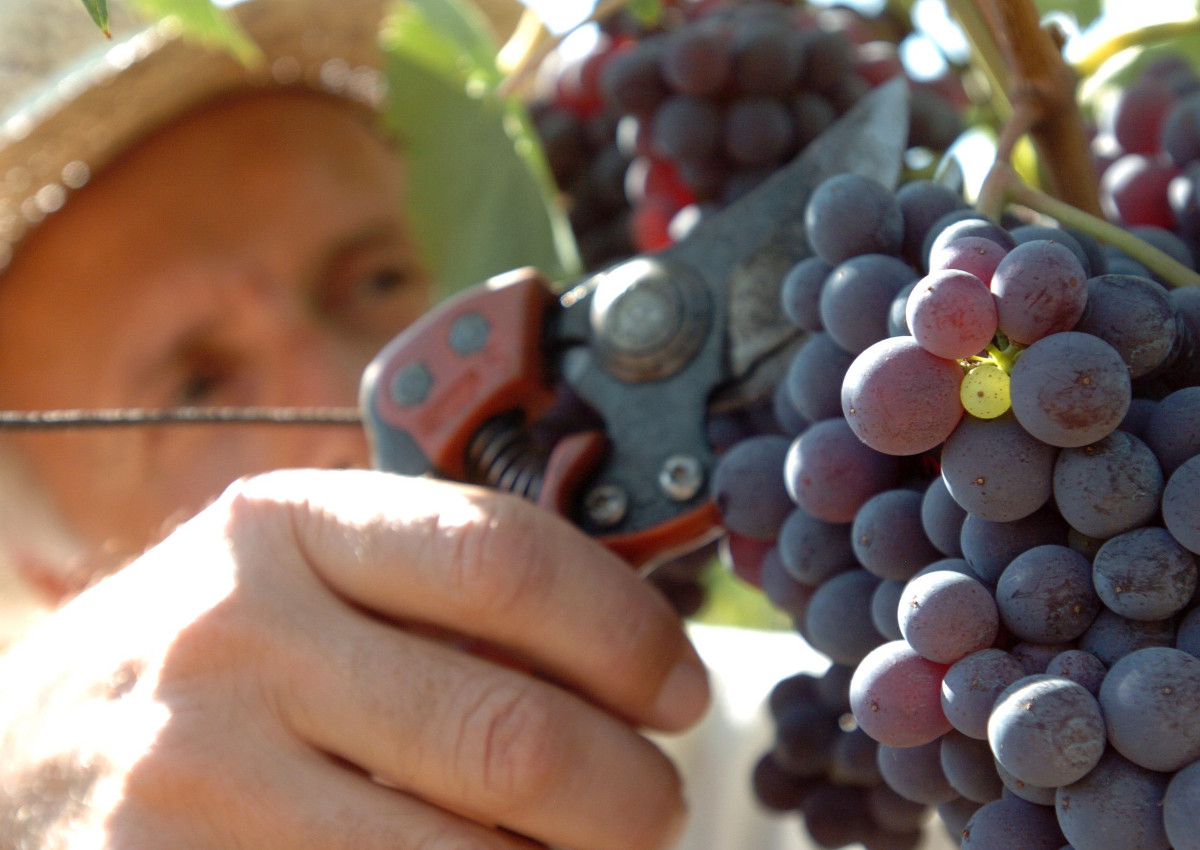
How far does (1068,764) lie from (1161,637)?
0.06 metres

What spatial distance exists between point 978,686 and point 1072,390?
3.9 inches

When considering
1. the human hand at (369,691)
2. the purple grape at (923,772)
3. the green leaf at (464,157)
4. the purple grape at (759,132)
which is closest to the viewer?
the purple grape at (923,772)

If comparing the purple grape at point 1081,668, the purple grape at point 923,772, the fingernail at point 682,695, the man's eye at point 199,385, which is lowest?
the man's eye at point 199,385

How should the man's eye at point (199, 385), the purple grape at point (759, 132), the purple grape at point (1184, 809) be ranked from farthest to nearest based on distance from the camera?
the man's eye at point (199, 385)
the purple grape at point (759, 132)
the purple grape at point (1184, 809)

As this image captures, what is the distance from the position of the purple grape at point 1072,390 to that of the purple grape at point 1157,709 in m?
0.07

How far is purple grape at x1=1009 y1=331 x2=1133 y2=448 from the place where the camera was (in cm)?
31

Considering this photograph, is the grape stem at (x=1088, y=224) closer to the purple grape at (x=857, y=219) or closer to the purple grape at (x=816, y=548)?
the purple grape at (x=857, y=219)

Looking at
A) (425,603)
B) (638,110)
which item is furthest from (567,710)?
(638,110)

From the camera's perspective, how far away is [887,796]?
0.55 m

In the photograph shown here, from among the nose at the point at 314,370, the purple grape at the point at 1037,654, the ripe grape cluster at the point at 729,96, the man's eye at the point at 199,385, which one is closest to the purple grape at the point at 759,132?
the ripe grape cluster at the point at 729,96

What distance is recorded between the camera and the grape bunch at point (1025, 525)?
0.31 metres

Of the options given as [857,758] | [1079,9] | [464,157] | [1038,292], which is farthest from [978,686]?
[464,157]

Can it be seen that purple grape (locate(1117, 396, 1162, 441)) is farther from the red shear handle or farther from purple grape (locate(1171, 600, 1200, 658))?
the red shear handle

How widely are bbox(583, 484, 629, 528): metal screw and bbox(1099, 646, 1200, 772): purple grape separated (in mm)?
293
